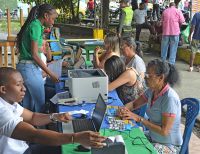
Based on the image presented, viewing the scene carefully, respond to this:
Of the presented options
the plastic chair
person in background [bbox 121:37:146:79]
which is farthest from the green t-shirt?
the plastic chair

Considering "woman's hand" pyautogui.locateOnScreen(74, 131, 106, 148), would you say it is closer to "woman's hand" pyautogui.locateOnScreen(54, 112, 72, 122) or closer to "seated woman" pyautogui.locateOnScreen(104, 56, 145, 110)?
"woman's hand" pyautogui.locateOnScreen(54, 112, 72, 122)

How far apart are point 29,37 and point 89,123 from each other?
4.62 ft

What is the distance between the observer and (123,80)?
380 cm

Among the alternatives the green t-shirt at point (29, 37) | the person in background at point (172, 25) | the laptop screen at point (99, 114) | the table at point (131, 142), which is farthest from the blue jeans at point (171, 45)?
the laptop screen at point (99, 114)

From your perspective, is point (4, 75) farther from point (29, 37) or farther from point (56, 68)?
point (56, 68)

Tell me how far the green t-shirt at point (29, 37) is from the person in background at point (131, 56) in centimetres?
113

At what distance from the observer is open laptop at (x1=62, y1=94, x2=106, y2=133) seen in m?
2.54

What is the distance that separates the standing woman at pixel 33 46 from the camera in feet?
12.3

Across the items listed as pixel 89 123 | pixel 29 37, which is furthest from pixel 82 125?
pixel 29 37

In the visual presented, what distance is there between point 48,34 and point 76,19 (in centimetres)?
966

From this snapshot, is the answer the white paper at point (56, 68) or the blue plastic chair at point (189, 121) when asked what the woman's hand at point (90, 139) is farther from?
the white paper at point (56, 68)

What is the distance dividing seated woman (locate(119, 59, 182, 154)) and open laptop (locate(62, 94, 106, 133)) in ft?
1.06

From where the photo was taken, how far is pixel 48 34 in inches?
339

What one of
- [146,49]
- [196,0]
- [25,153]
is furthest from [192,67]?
[25,153]
